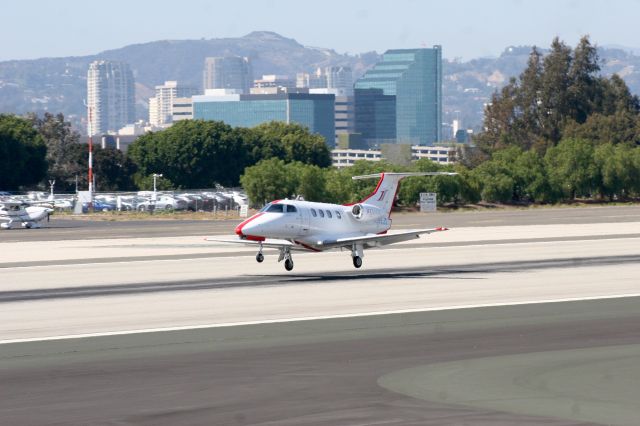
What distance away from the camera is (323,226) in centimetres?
4556

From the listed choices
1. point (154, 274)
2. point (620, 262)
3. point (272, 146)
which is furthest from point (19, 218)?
point (272, 146)

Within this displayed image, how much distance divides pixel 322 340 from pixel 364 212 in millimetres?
21147

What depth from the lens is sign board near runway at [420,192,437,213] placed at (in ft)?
362

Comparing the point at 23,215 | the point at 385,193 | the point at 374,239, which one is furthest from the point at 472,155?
the point at 374,239

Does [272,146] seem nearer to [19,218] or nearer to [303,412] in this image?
[19,218]

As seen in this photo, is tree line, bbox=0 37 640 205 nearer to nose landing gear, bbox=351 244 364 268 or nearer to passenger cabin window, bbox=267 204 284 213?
nose landing gear, bbox=351 244 364 268

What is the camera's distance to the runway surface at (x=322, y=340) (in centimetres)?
1911

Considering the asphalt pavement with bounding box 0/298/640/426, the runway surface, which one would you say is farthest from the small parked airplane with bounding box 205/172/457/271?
the asphalt pavement with bounding box 0/298/640/426

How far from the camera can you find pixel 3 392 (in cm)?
2077

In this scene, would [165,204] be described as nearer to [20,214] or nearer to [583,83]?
[20,214]

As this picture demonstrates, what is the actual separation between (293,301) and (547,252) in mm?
25567

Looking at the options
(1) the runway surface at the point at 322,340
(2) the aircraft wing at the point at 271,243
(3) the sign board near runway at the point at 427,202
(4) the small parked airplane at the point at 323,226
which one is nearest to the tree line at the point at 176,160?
(3) the sign board near runway at the point at 427,202

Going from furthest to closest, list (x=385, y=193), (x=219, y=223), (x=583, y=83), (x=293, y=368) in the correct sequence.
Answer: (x=583, y=83)
(x=219, y=223)
(x=385, y=193)
(x=293, y=368)

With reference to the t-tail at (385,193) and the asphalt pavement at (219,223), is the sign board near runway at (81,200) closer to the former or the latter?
the asphalt pavement at (219,223)
